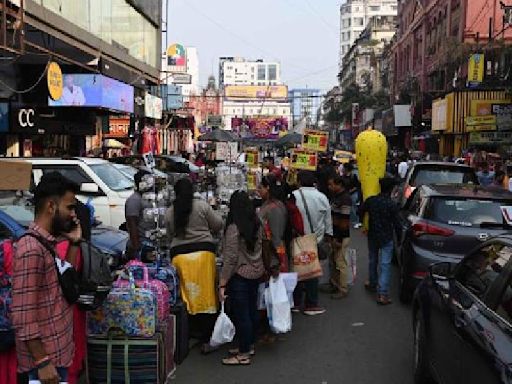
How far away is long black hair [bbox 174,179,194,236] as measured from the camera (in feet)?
19.8

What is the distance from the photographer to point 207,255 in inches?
237

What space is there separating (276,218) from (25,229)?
9.39 ft

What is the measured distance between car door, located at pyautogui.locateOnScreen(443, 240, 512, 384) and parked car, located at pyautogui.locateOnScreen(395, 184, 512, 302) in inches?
104

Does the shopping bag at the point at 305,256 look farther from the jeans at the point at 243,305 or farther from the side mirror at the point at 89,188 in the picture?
the side mirror at the point at 89,188

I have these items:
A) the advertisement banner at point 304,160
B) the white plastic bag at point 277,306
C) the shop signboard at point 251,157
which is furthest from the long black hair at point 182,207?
the shop signboard at point 251,157

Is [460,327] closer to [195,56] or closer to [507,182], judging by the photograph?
[507,182]

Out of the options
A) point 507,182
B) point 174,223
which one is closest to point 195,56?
point 507,182

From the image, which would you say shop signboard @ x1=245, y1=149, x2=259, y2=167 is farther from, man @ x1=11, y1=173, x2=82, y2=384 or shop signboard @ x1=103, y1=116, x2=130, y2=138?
shop signboard @ x1=103, y1=116, x2=130, y2=138

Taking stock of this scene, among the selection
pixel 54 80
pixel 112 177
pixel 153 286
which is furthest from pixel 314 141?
pixel 153 286

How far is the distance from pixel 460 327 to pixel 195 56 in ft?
405

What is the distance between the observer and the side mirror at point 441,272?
4.94 m

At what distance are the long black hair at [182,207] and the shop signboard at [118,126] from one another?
23.7m

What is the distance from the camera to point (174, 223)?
611 centimetres

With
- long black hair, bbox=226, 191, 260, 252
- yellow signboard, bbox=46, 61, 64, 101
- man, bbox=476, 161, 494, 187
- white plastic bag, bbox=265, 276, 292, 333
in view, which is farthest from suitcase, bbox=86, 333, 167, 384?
man, bbox=476, 161, 494, 187
